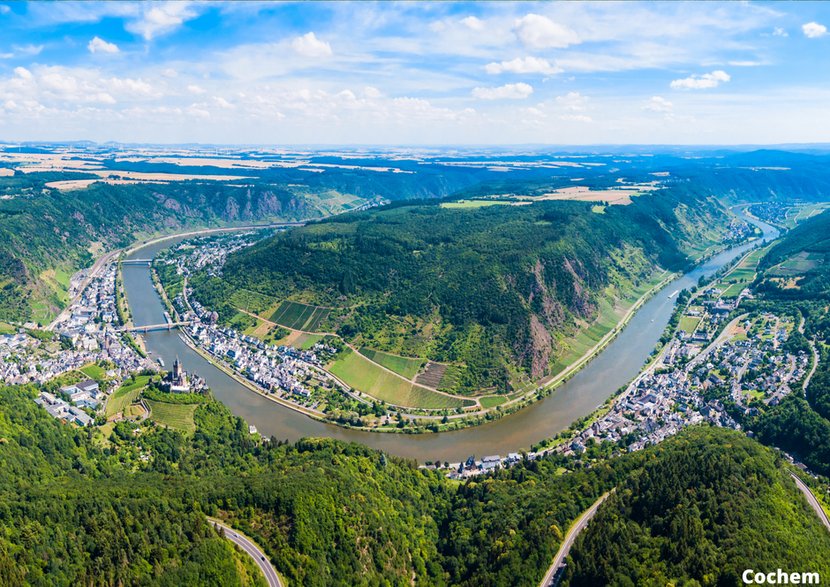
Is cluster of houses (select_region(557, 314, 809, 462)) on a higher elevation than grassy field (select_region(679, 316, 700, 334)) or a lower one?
lower

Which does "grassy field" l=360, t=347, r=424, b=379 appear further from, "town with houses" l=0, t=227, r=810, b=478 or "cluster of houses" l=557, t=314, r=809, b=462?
"cluster of houses" l=557, t=314, r=809, b=462

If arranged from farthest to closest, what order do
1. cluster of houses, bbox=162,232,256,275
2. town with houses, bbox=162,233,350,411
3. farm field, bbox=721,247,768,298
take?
cluster of houses, bbox=162,232,256,275 → farm field, bbox=721,247,768,298 → town with houses, bbox=162,233,350,411

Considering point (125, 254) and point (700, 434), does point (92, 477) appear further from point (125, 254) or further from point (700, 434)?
point (125, 254)

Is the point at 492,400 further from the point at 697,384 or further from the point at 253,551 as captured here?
the point at 253,551

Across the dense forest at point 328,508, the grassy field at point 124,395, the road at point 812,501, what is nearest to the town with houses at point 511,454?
the grassy field at point 124,395

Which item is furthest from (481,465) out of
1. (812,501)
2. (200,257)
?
(200,257)

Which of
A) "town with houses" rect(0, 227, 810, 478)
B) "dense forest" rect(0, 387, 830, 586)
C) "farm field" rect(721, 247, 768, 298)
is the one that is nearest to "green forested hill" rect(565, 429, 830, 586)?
"dense forest" rect(0, 387, 830, 586)
